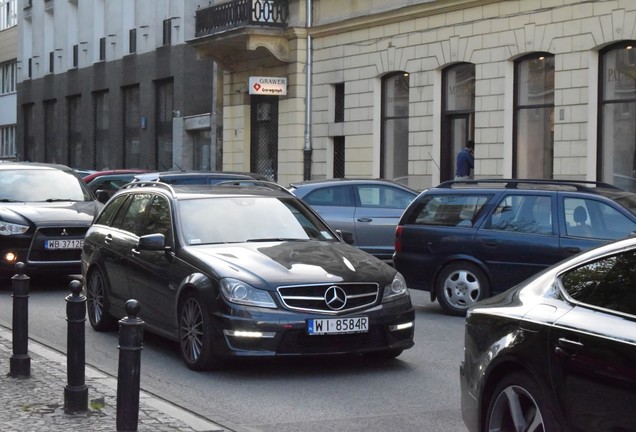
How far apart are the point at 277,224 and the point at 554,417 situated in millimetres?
5865

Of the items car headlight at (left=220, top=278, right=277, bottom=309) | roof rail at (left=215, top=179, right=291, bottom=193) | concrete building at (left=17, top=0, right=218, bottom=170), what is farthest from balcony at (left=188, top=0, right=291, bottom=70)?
car headlight at (left=220, top=278, right=277, bottom=309)

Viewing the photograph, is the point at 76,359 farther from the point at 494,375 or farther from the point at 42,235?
the point at 42,235

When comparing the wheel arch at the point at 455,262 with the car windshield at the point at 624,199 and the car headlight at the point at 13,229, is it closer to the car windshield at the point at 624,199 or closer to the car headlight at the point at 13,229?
the car windshield at the point at 624,199

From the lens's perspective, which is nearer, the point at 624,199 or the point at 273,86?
the point at 624,199

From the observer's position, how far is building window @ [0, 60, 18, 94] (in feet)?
213

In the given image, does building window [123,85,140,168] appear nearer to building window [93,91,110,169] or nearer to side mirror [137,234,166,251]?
building window [93,91,110,169]

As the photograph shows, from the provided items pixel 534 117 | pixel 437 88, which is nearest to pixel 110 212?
pixel 534 117

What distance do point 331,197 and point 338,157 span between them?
42.4ft

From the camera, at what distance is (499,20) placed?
2594 centimetres

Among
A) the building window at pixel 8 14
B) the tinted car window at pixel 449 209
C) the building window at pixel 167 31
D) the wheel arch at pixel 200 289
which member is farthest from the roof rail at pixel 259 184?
the building window at pixel 8 14

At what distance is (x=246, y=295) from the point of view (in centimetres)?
944

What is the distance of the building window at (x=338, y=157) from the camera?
32125 mm

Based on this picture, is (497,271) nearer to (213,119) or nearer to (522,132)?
(522,132)

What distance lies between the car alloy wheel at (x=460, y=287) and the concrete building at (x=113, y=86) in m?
25.0
